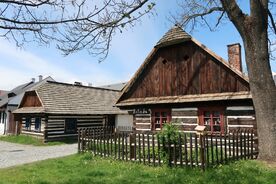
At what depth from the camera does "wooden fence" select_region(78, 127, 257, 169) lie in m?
8.79

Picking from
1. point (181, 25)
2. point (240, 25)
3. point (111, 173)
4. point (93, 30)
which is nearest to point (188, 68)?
point (181, 25)

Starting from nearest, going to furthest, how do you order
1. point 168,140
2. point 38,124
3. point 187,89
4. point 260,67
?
point 260,67 → point 168,140 → point 187,89 → point 38,124

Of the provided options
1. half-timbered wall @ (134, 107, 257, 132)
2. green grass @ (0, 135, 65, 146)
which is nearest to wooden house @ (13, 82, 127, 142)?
green grass @ (0, 135, 65, 146)

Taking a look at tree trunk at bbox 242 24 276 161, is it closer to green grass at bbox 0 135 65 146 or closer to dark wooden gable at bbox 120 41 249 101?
dark wooden gable at bbox 120 41 249 101

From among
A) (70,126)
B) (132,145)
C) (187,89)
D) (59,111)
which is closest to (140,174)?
(132,145)

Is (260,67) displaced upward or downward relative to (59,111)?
upward

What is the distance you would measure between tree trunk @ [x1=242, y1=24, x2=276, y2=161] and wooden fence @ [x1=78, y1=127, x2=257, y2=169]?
105 cm

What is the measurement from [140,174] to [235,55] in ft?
35.6

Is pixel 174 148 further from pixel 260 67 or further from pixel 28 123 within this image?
pixel 28 123

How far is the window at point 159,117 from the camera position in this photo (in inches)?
652

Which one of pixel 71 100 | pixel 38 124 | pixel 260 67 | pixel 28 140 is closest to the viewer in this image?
pixel 260 67

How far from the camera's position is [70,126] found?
82.4ft

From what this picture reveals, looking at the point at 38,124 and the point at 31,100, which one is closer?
the point at 38,124

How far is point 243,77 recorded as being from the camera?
1313cm
